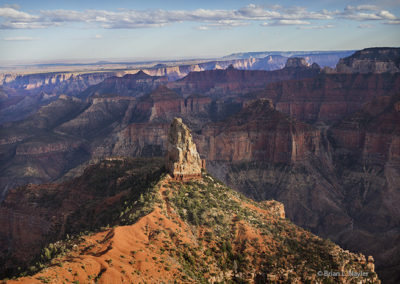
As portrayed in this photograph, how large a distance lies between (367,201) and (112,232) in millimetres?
96597

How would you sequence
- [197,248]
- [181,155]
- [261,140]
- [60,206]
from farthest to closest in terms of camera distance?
1. [261,140]
2. [60,206]
3. [181,155]
4. [197,248]

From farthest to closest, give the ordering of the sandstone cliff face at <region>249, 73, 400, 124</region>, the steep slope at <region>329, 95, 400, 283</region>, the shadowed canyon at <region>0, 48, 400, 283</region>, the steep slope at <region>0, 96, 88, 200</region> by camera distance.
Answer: the sandstone cliff face at <region>249, 73, 400, 124</region>
the steep slope at <region>0, 96, 88, 200</region>
the steep slope at <region>329, 95, 400, 283</region>
the shadowed canyon at <region>0, 48, 400, 283</region>

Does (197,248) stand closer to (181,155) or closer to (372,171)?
(181,155)

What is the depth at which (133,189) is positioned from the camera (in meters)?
63.1

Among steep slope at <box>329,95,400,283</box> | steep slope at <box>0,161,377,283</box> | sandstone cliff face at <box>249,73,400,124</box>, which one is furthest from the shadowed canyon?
sandstone cliff face at <box>249,73,400,124</box>

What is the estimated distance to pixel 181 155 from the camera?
5956 centimetres

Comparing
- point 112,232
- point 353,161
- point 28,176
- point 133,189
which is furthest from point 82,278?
point 28,176

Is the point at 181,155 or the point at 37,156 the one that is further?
the point at 37,156

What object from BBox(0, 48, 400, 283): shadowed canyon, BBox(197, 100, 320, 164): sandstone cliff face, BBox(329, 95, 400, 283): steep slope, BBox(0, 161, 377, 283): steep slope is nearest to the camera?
BBox(0, 161, 377, 283): steep slope

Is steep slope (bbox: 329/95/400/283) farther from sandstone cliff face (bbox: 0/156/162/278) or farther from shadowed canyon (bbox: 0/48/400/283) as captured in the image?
sandstone cliff face (bbox: 0/156/162/278)

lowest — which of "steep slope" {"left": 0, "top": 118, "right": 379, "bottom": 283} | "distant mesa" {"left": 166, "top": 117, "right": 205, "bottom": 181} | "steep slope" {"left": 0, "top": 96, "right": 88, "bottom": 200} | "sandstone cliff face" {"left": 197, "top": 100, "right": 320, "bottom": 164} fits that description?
"steep slope" {"left": 0, "top": 96, "right": 88, "bottom": 200}

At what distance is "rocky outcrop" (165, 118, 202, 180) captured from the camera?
196 feet

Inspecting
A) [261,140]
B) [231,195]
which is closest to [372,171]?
[261,140]

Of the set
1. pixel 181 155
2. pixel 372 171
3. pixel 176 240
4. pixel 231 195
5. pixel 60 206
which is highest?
pixel 181 155
